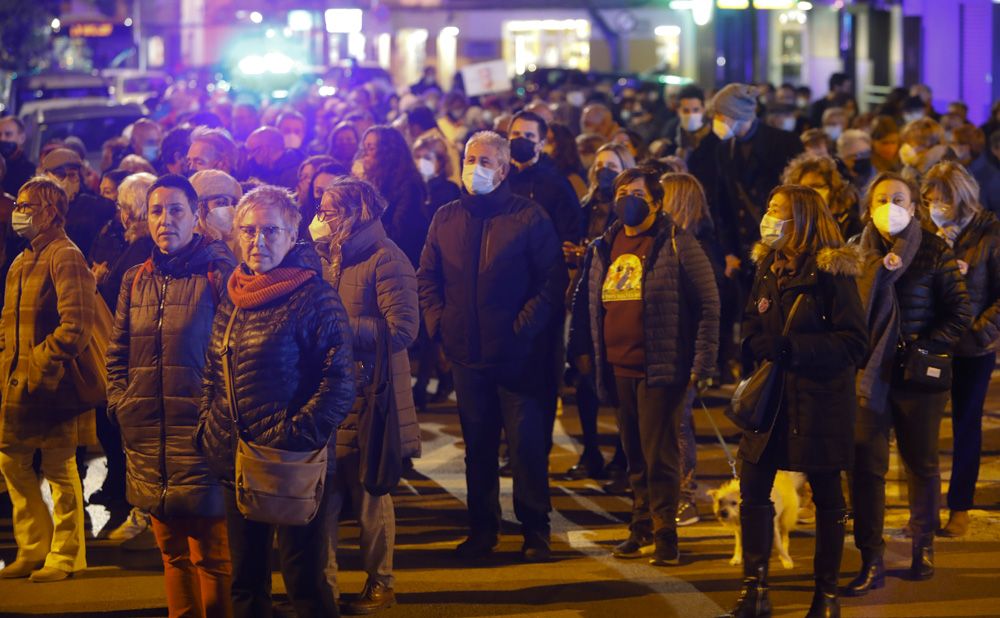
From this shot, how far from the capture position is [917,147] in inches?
474

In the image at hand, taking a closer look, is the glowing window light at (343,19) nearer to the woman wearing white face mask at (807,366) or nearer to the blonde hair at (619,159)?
the blonde hair at (619,159)

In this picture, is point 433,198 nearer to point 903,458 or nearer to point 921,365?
point 903,458

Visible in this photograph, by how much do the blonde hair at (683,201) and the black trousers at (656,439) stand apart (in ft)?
3.37

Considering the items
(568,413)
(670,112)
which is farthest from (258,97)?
(568,413)

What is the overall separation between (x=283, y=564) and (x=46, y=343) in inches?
89.5

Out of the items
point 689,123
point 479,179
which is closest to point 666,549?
point 479,179

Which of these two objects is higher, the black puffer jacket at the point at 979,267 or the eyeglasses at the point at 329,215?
the eyeglasses at the point at 329,215

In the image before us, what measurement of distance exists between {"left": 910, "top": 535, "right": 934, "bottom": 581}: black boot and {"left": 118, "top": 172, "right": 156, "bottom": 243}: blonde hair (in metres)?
4.17

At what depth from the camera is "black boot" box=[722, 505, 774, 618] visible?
23.0ft

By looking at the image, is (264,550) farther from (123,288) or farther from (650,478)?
(650,478)

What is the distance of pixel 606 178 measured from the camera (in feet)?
34.2

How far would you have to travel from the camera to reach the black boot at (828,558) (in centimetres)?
695

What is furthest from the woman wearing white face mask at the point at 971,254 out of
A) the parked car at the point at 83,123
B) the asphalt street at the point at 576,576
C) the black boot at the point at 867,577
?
the parked car at the point at 83,123

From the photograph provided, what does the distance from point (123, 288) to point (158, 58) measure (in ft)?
254
